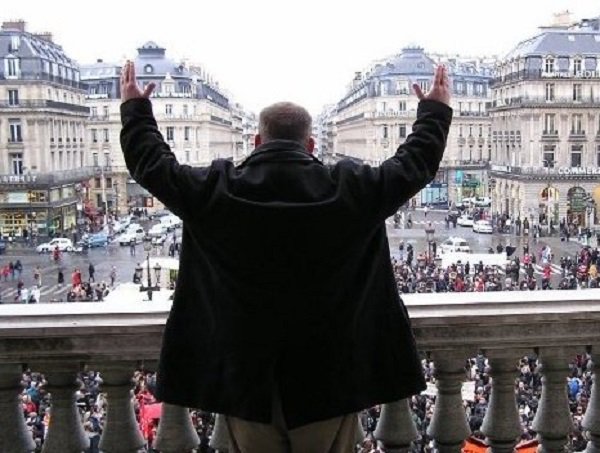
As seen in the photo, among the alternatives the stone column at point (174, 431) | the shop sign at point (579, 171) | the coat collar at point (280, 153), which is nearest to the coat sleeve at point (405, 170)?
the coat collar at point (280, 153)

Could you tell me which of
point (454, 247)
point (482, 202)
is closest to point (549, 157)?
point (482, 202)

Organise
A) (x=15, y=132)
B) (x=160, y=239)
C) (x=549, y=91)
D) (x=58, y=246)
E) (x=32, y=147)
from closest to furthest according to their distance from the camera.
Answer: (x=160, y=239), (x=58, y=246), (x=32, y=147), (x=15, y=132), (x=549, y=91)

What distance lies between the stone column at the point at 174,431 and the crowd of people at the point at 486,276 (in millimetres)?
20451

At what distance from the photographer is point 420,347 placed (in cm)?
373

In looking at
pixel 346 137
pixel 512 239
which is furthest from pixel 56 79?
pixel 346 137

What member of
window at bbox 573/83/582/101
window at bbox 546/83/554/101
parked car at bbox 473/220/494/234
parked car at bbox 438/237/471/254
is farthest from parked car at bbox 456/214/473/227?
parked car at bbox 438/237/471/254

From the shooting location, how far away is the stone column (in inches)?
145

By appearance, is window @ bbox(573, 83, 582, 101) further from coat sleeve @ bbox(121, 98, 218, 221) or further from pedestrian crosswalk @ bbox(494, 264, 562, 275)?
coat sleeve @ bbox(121, 98, 218, 221)

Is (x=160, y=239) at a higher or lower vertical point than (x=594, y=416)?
lower

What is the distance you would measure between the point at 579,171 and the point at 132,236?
83.4ft

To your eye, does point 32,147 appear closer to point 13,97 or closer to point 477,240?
point 13,97

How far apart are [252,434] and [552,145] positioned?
5238 centimetres

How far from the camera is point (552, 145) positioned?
53.1 metres

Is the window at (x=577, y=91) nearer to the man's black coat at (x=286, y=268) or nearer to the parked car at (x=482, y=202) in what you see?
the parked car at (x=482, y=202)
